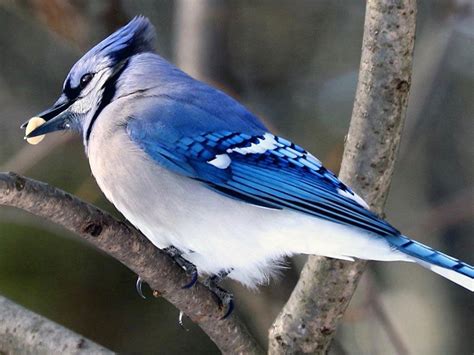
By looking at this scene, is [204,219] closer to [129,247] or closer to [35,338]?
[129,247]

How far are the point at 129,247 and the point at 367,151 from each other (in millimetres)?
403

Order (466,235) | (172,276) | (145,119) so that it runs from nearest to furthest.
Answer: (172,276), (145,119), (466,235)

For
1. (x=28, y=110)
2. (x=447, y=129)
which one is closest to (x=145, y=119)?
(x=28, y=110)

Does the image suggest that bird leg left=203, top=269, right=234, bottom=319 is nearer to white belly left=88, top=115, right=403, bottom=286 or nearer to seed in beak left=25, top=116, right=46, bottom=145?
white belly left=88, top=115, right=403, bottom=286

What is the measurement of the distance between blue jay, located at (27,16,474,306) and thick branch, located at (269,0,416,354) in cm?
8

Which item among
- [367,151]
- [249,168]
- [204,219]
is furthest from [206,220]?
[367,151]

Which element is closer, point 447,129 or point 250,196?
point 250,196

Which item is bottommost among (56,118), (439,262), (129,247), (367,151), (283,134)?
(129,247)

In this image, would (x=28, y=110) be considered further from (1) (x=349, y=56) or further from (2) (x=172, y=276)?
(2) (x=172, y=276)

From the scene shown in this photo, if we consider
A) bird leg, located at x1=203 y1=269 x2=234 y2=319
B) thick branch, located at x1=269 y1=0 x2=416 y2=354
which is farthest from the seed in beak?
thick branch, located at x1=269 y1=0 x2=416 y2=354

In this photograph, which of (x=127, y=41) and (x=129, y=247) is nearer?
(x=129, y=247)

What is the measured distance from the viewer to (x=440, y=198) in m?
2.02

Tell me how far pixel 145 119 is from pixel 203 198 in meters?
0.14

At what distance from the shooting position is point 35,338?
123 centimetres
